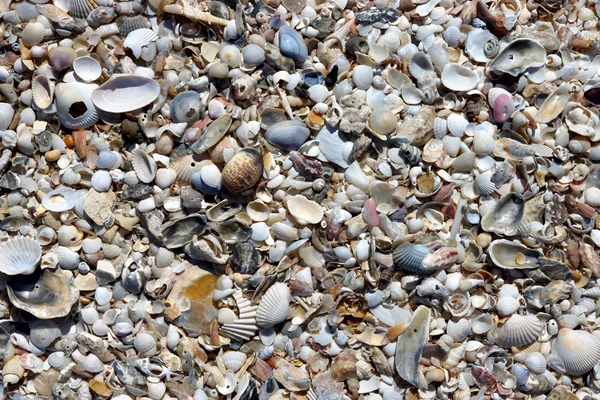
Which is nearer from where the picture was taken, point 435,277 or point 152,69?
point 435,277

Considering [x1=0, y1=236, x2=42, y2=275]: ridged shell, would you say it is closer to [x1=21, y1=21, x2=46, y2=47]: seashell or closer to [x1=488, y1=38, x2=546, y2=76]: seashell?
[x1=21, y1=21, x2=46, y2=47]: seashell

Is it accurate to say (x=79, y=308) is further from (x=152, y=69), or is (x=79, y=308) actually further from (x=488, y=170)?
(x=488, y=170)

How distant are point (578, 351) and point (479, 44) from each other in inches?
51.5

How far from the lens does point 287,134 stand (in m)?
2.40

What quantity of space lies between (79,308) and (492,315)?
159 cm

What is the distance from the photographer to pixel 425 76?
8.25 ft

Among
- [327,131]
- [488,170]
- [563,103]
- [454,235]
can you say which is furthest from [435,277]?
[563,103]

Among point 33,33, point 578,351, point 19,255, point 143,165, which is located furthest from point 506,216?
point 33,33

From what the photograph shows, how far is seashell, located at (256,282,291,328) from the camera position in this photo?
2.25m

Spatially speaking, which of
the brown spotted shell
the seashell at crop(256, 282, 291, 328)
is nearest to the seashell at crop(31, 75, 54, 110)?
the brown spotted shell

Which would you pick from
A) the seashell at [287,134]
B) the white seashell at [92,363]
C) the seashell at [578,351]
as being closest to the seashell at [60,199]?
the white seashell at [92,363]

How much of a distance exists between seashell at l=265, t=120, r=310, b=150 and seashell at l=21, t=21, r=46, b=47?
1.01 meters

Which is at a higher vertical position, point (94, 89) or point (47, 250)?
point (94, 89)

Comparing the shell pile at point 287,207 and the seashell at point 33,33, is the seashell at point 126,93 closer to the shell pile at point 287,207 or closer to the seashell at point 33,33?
the shell pile at point 287,207
